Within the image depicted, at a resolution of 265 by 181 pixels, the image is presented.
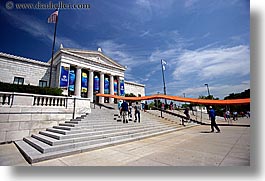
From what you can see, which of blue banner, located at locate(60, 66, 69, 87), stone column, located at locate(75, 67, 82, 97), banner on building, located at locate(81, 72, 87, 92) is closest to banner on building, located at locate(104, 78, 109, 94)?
banner on building, located at locate(81, 72, 87, 92)

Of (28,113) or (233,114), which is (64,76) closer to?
(28,113)

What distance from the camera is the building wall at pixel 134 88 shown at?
1418 inches

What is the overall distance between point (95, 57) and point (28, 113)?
82.2 feet

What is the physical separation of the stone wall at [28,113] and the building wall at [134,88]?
90.9 ft

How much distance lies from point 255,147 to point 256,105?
1.26m

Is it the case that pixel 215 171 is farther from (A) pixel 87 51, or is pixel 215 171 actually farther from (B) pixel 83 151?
(A) pixel 87 51

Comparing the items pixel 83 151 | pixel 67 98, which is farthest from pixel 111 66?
pixel 83 151

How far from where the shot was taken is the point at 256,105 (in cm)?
423

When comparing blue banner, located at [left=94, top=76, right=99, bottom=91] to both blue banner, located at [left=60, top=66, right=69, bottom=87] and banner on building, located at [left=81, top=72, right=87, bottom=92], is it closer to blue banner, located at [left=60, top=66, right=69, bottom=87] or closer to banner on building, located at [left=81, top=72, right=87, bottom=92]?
banner on building, located at [left=81, top=72, right=87, bottom=92]

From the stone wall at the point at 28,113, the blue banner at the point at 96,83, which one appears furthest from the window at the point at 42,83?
the stone wall at the point at 28,113

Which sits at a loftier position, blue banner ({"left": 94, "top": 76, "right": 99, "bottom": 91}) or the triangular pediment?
A: the triangular pediment

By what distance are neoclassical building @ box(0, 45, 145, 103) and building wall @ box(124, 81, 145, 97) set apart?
0.89 feet

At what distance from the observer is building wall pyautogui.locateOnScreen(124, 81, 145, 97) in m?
36.0

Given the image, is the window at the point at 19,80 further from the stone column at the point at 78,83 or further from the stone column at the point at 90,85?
the stone column at the point at 90,85
